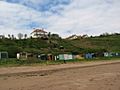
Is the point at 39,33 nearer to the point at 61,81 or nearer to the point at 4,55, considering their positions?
the point at 4,55

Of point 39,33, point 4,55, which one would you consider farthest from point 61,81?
point 39,33

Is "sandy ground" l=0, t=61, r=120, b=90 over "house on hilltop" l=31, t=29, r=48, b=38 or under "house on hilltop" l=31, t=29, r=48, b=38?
under

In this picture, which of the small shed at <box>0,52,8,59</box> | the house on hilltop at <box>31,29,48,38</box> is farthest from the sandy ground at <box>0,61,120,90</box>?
the house on hilltop at <box>31,29,48,38</box>

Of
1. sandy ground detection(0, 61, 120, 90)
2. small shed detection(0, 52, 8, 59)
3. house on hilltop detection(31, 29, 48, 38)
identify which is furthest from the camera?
house on hilltop detection(31, 29, 48, 38)

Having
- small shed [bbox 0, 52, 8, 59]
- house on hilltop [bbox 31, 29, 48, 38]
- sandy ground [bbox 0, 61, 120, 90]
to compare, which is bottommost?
sandy ground [bbox 0, 61, 120, 90]

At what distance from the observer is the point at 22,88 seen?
15547mm

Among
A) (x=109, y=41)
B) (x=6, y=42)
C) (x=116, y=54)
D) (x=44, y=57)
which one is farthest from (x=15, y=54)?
(x=109, y=41)

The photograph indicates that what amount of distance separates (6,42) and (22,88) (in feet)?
192

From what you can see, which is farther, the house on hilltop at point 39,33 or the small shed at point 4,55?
the house on hilltop at point 39,33

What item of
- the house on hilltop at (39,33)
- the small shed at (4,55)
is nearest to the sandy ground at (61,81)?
the small shed at (4,55)

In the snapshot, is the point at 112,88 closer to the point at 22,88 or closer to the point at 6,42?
the point at 22,88

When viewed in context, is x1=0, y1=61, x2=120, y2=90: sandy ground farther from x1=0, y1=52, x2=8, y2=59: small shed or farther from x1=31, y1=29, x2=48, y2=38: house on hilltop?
x1=31, y1=29, x2=48, y2=38: house on hilltop

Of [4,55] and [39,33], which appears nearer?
[4,55]

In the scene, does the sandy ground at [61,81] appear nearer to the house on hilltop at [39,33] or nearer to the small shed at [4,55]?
the small shed at [4,55]
